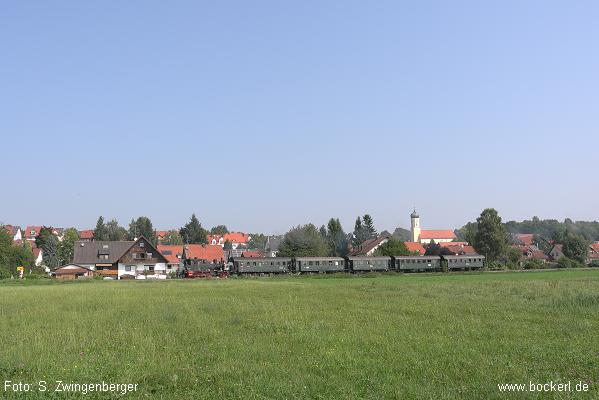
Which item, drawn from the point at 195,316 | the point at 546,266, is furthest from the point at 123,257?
the point at 546,266

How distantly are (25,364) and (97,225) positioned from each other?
156m

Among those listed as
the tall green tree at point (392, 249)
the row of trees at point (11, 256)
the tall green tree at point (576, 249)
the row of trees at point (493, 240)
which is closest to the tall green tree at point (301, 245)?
the tall green tree at point (392, 249)

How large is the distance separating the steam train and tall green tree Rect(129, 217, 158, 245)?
8209 cm

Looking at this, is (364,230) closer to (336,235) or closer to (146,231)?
(336,235)

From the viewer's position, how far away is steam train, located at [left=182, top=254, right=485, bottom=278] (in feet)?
280

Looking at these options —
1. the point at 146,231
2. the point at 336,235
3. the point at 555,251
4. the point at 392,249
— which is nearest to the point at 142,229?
the point at 146,231

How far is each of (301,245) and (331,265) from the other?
17.8 m

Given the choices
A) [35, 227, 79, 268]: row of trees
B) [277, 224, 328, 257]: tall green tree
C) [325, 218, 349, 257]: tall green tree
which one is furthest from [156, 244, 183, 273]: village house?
[325, 218, 349, 257]: tall green tree

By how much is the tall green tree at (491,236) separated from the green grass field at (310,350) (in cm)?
8847

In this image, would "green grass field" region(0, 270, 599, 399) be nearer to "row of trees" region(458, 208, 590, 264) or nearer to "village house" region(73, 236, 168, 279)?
"village house" region(73, 236, 168, 279)

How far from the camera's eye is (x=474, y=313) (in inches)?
842

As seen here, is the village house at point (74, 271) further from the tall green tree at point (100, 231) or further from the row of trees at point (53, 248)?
the tall green tree at point (100, 231)

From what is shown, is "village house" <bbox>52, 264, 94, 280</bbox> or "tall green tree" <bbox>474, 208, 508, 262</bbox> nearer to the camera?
"village house" <bbox>52, 264, 94, 280</bbox>

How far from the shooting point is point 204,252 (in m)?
106
